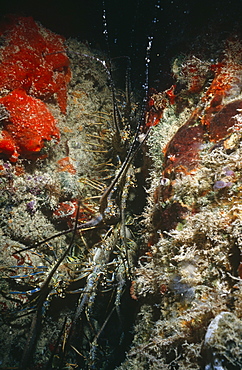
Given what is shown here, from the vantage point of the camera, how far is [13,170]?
3.01 meters

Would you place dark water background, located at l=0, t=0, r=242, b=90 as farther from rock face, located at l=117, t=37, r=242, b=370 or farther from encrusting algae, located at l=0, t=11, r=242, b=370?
rock face, located at l=117, t=37, r=242, b=370

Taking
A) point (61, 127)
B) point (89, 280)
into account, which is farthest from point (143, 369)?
point (61, 127)

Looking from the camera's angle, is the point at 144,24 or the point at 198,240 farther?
the point at 144,24

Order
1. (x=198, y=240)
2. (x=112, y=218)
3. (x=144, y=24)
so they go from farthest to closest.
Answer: (x=144, y=24)
(x=112, y=218)
(x=198, y=240)

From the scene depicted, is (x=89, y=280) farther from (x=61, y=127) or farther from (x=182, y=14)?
(x=182, y=14)

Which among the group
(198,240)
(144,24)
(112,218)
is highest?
(144,24)

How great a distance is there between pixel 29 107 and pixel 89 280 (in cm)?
253

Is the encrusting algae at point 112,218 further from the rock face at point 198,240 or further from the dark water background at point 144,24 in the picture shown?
the dark water background at point 144,24

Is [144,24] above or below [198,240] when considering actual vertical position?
above

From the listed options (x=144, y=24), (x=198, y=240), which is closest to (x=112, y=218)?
(x=198, y=240)

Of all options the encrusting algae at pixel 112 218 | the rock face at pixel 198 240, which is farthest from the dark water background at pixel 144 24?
the rock face at pixel 198 240

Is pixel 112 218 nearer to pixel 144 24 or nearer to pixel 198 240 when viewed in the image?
pixel 198 240

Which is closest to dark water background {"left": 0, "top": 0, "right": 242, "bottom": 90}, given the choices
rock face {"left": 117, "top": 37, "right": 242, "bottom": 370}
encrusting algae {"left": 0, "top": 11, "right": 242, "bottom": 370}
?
encrusting algae {"left": 0, "top": 11, "right": 242, "bottom": 370}

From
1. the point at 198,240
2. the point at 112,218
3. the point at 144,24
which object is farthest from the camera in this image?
the point at 144,24
